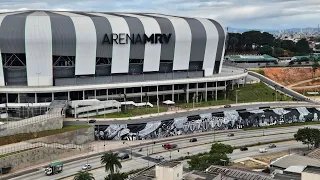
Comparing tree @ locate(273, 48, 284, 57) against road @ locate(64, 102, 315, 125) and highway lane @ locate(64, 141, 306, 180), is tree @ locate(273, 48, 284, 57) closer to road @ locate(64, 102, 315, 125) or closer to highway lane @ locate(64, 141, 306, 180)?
road @ locate(64, 102, 315, 125)

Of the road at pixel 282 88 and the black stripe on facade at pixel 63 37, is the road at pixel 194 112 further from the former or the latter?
the black stripe on facade at pixel 63 37

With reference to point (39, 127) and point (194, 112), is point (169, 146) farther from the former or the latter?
point (39, 127)

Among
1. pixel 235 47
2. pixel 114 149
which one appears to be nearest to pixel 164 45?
pixel 114 149

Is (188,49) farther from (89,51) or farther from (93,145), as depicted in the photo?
(93,145)

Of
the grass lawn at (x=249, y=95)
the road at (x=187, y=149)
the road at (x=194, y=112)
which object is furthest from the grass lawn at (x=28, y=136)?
the grass lawn at (x=249, y=95)

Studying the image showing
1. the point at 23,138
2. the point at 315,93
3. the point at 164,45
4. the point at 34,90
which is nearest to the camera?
the point at 23,138

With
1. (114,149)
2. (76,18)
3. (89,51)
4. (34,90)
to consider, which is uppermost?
(76,18)
